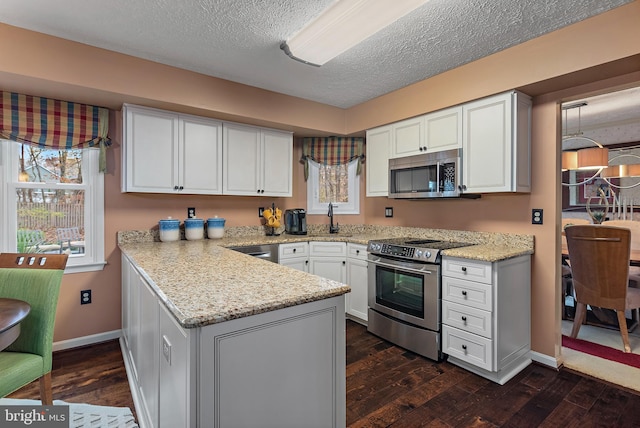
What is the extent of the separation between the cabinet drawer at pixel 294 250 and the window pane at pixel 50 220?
5.70 ft

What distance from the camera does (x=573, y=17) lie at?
1.98 metres

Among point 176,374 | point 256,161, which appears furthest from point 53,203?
point 176,374

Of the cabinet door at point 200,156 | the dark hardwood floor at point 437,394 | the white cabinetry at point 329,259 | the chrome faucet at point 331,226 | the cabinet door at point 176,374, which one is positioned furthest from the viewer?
the chrome faucet at point 331,226

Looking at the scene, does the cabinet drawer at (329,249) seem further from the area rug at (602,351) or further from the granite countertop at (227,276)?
the area rug at (602,351)

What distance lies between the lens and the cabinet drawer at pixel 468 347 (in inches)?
88.6

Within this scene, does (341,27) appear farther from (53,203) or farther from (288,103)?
(53,203)

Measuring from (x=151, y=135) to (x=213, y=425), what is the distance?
8.04 feet

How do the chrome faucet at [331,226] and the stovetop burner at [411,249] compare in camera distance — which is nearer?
the stovetop burner at [411,249]

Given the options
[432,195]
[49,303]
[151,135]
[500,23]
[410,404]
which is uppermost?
[500,23]

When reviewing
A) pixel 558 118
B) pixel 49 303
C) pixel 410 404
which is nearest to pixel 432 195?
pixel 558 118

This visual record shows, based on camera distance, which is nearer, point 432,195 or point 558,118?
point 558,118

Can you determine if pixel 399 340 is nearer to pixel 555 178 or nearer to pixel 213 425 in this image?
pixel 555 178

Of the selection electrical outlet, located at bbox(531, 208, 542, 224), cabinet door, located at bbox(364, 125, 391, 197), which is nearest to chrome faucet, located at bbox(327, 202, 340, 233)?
cabinet door, located at bbox(364, 125, 391, 197)

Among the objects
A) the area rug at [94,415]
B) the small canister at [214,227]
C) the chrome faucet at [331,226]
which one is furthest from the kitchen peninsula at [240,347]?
the chrome faucet at [331,226]
